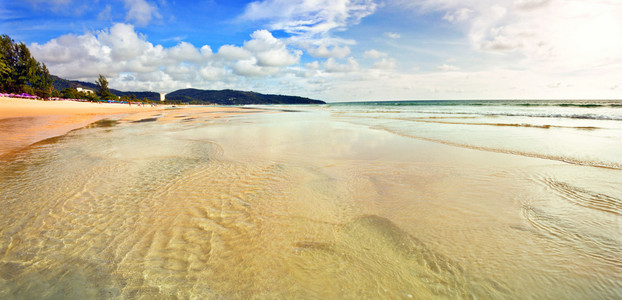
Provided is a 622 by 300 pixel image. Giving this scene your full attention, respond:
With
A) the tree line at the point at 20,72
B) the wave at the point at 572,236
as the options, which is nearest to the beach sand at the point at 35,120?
the wave at the point at 572,236

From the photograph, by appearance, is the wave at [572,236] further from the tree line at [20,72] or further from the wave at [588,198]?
the tree line at [20,72]

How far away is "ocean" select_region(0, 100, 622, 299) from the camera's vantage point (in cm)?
231

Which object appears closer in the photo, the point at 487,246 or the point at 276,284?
the point at 276,284

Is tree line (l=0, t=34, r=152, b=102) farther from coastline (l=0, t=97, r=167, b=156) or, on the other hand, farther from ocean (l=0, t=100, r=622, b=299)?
ocean (l=0, t=100, r=622, b=299)

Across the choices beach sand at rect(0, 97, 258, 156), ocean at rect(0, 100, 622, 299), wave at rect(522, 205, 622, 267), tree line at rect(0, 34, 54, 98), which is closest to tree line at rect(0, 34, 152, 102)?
tree line at rect(0, 34, 54, 98)

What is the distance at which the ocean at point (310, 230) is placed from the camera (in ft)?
7.57

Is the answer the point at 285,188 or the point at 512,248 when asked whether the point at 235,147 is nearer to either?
the point at 285,188

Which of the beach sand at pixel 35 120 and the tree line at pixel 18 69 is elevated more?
the tree line at pixel 18 69

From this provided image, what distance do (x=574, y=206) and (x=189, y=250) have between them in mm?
6039

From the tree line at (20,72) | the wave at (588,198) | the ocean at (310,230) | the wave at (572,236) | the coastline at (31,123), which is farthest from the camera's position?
the tree line at (20,72)

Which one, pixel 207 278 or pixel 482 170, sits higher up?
pixel 482 170

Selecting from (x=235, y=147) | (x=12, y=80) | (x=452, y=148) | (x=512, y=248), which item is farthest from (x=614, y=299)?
(x=12, y=80)

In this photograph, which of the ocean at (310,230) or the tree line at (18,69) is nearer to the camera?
the ocean at (310,230)

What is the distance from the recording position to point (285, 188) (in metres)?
4.90
